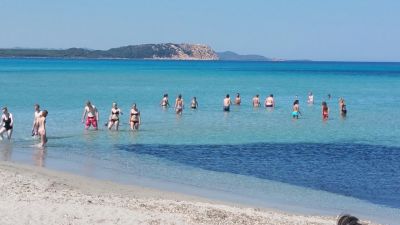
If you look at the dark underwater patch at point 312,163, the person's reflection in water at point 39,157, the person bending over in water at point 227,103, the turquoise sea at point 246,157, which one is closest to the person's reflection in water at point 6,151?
the turquoise sea at point 246,157

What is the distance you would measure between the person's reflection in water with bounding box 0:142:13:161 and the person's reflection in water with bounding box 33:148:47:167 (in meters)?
0.73

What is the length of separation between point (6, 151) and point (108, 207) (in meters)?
10.3

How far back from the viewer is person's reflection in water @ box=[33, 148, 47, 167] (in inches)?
738

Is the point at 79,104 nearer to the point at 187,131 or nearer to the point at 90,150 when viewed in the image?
the point at 187,131

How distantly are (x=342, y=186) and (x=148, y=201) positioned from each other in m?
5.82

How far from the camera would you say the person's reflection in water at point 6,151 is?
63.9 ft

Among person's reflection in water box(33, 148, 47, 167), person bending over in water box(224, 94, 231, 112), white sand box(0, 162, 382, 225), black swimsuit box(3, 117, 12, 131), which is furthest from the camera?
person bending over in water box(224, 94, 231, 112)

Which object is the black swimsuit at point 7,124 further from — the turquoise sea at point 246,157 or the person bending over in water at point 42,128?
the person bending over in water at point 42,128

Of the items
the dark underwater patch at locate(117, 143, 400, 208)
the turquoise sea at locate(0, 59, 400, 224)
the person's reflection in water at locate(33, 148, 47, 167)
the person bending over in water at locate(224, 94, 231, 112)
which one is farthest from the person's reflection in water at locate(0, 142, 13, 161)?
the person bending over in water at locate(224, 94, 231, 112)

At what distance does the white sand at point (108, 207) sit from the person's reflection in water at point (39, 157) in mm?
3266

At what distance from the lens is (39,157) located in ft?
65.5

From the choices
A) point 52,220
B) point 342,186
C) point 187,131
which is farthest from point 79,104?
point 52,220

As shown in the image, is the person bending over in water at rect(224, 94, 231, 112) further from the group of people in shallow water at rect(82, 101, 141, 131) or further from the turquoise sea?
the group of people in shallow water at rect(82, 101, 141, 131)

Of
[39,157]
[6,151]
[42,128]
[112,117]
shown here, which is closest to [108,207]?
[39,157]
